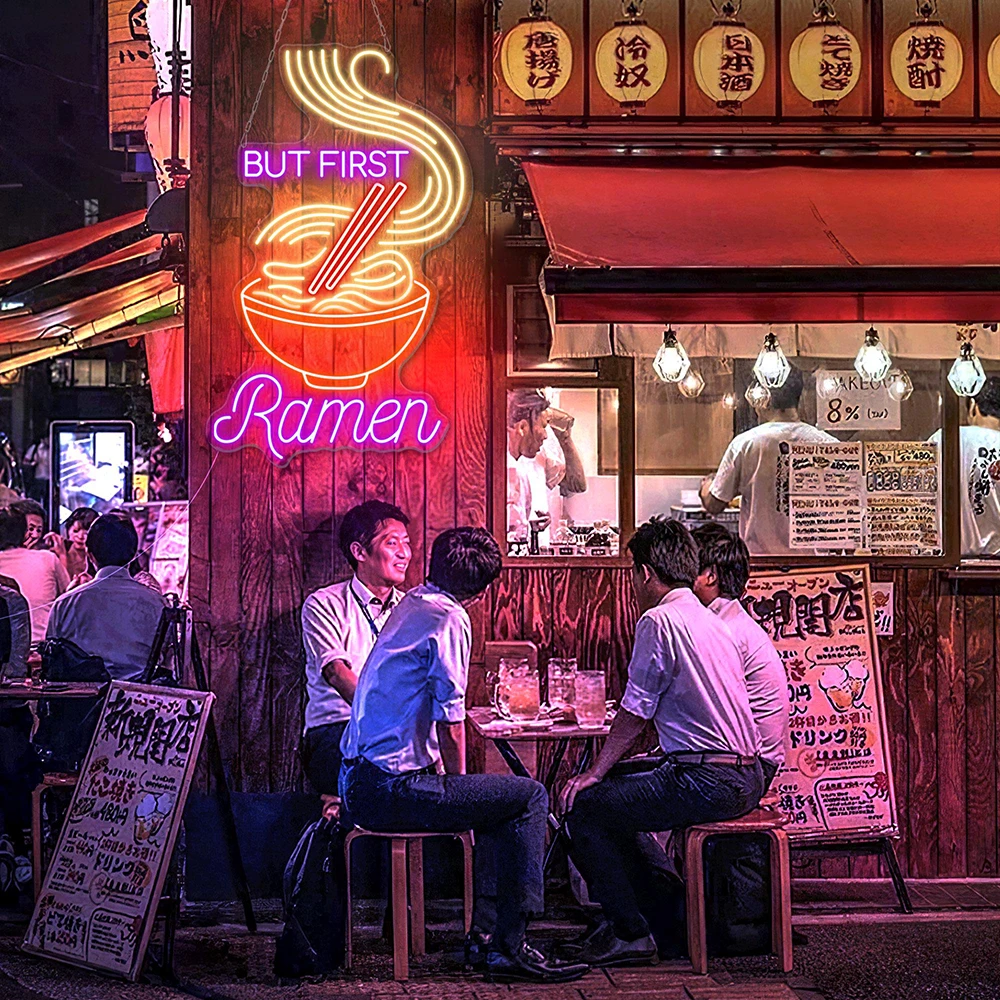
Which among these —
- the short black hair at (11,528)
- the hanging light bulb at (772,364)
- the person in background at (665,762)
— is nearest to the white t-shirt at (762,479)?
the hanging light bulb at (772,364)

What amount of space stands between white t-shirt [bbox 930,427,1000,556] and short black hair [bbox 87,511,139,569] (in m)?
4.25

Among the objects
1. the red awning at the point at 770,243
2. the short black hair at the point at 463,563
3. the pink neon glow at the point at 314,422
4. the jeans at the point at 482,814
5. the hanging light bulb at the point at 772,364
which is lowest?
the jeans at the point at 482,814

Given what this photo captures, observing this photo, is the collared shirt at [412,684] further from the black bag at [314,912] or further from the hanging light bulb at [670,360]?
the hanging light bulb at [670,360]

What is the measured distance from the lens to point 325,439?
22.5 ft

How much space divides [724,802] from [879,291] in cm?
247

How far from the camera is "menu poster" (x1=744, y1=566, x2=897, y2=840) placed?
6.58 metres

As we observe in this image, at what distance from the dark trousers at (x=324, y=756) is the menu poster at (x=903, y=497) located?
3.03m

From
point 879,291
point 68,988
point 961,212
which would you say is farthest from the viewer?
point 961,212

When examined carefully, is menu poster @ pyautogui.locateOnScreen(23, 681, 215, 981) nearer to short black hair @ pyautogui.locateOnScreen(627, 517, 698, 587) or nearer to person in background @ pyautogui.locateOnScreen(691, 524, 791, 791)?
short black hair @ pyautogui.locateOnScreen(627, 517, 698, 587)

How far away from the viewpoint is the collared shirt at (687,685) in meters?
5.66

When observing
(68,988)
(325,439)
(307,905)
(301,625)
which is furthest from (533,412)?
(68,988)

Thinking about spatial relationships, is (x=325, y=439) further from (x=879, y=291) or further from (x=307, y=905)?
(x=879, y=291)

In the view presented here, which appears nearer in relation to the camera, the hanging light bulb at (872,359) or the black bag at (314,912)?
the black bag at (314,912)

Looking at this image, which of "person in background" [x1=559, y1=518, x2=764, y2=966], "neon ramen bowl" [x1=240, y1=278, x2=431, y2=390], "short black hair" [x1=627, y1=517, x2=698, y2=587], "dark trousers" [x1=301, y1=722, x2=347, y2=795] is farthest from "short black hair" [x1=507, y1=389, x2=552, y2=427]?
"dark trousers" [x1=301, y1=722, x2=347, y2=795]
